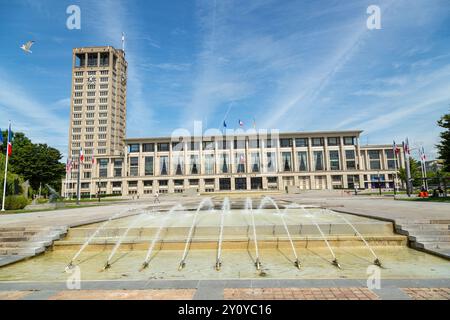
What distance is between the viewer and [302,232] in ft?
28.9

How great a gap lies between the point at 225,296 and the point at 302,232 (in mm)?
5199

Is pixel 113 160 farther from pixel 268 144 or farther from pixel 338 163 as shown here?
pixel 338 163

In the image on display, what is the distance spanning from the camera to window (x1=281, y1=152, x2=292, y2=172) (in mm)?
84688

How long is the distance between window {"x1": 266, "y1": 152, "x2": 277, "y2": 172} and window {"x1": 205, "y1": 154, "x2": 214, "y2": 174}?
60.3ft

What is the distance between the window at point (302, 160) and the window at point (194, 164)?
3357cm

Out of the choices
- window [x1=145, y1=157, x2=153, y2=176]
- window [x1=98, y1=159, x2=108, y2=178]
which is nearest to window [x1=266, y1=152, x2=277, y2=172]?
window [x1=145, y1=157, x2=153, y2=176]

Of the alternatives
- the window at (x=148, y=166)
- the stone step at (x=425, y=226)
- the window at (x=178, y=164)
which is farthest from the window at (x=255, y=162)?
the stone step at (x=425, y=226)

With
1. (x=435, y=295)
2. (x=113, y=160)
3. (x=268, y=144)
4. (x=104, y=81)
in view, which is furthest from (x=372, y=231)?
(x=104, y=81)

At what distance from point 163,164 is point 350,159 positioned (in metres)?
62.0

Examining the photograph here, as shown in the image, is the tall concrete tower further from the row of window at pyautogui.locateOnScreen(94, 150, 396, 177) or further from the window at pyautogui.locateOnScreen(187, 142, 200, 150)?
the window at pyautogui.locateOnScreen(187, 142, 200, 150)

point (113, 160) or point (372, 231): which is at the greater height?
point (113, 160)

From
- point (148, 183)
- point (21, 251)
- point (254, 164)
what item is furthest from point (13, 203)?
point (254, 164)

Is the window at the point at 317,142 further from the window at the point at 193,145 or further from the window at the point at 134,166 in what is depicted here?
the window at the point at 134,166

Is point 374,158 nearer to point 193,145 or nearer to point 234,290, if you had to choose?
point 193,145
